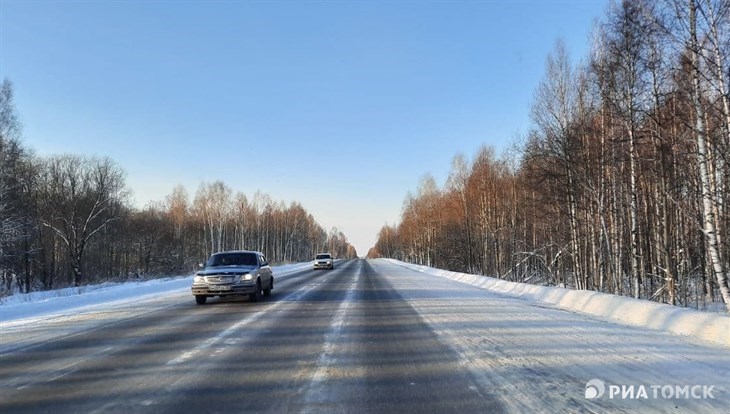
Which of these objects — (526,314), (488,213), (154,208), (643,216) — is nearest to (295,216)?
(154,208)

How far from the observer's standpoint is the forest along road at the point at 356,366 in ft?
17.1

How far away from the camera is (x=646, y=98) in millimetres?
18594

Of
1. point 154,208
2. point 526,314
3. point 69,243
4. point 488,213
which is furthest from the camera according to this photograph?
point 154,208

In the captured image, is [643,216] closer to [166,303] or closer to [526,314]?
[526,314]

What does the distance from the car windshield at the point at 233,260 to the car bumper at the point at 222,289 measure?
51.0 inches

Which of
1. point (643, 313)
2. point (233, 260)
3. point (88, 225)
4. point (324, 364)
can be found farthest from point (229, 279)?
point (88, 225)

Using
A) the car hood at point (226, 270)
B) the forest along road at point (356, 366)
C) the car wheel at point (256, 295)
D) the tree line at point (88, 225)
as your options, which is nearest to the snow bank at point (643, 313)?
the forest along road at point (356, 366)

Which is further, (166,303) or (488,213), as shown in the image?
(488,213)

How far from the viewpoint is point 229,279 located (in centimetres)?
1575

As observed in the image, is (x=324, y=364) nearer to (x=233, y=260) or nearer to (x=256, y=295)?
(x=256, y=295)

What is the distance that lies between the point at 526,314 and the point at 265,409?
9.43m

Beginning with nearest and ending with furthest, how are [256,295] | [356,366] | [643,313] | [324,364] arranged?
[356,366], [324,364], [643,313], [256,295]

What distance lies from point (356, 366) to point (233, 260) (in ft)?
37.2

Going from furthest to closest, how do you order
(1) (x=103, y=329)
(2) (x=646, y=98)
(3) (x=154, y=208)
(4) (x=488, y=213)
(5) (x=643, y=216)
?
(3) (x=154, y=208) < (4) (x=488, y=213) < (5) (x=643, y=216) < (2) (x=646, y=98) < (1) (x=103, y=329)
